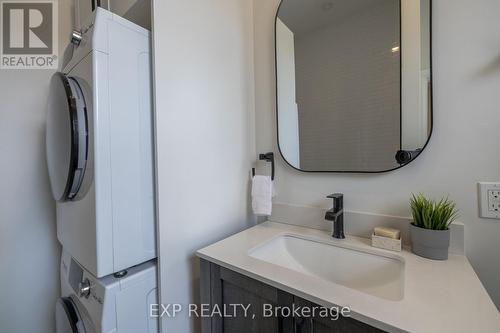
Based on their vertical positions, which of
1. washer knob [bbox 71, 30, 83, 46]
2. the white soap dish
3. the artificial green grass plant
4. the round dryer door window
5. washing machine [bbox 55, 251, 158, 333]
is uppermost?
washer knob [bbox 71, 30, 83, 46]

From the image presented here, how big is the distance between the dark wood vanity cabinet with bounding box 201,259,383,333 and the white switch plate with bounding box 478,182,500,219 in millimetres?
707

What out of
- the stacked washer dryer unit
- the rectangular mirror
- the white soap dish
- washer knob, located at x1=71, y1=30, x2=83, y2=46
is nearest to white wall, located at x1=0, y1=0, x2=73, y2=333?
the stacked washer dryer unit

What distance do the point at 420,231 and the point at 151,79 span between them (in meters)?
1.29

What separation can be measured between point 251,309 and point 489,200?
3.34 ft

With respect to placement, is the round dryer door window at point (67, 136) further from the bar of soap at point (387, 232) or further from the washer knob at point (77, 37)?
the bar of soap at point (387, 232)

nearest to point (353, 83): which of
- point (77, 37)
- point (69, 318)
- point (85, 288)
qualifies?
point (77, 37)

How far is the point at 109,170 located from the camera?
33.6 inches

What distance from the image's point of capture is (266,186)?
1.34m

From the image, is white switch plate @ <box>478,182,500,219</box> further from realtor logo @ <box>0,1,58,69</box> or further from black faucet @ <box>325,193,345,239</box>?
realtor logo @ <box>0,1,58,69</box>

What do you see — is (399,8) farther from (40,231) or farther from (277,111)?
(40,231)

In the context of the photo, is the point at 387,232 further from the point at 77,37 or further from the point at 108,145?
the point at 77,37

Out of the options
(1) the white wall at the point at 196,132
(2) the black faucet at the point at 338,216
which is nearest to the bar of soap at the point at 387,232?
(2) the black faucet at the point at 338,216

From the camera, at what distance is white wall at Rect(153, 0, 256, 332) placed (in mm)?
1004

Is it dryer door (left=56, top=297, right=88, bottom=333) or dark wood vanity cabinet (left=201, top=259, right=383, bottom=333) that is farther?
dryer door (left=56, top=297, right=88, bottom=333)
